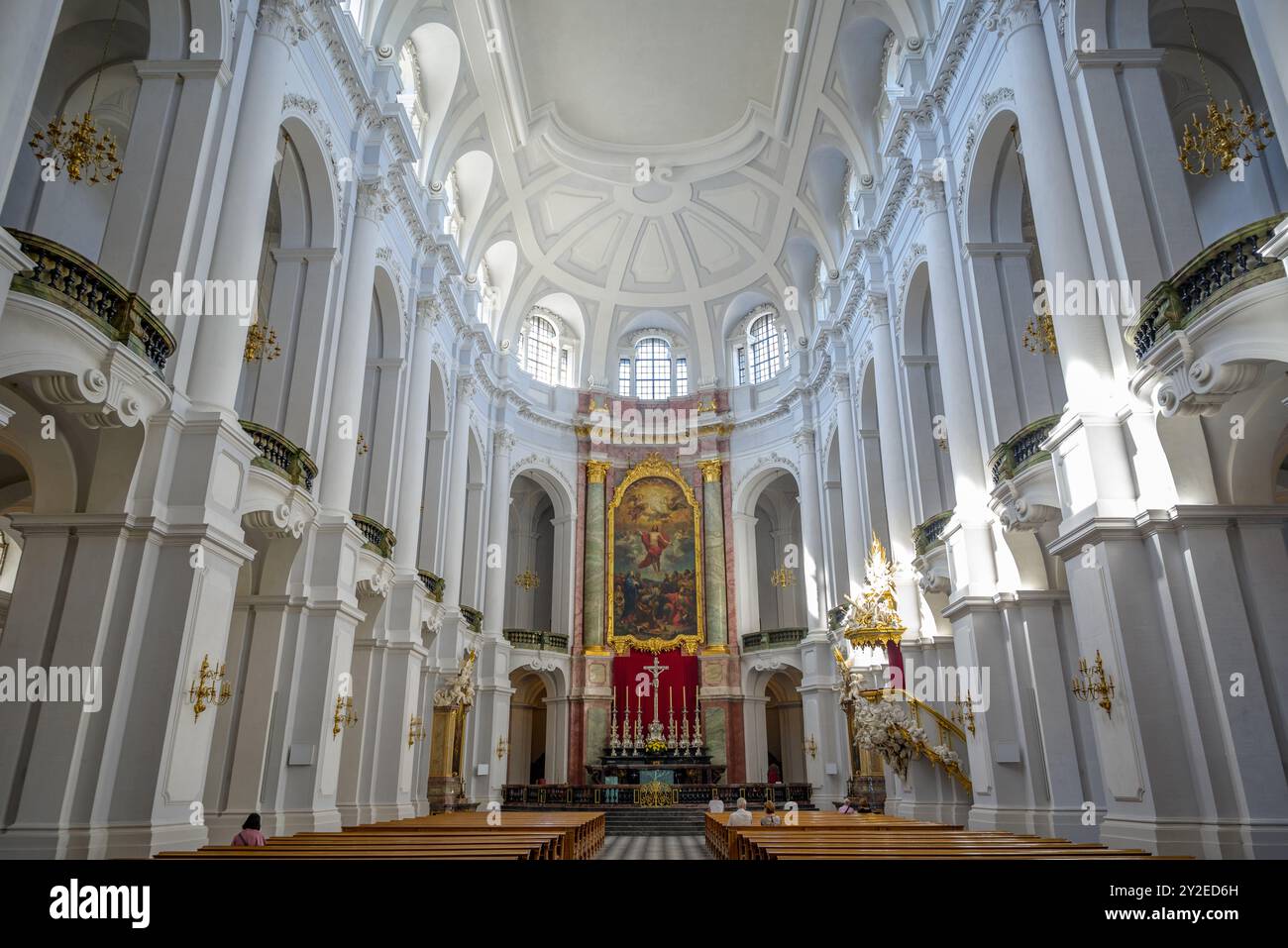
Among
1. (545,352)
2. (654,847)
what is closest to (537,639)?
(545,352)

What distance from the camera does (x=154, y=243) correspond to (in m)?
9.85

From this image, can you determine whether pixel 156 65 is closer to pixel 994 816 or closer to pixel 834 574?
pixel 994 816

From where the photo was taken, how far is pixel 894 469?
18594 mm

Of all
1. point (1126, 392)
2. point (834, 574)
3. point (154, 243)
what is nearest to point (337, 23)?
point (154, 243)

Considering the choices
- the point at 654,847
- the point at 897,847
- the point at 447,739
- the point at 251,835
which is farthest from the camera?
the point at 447,739

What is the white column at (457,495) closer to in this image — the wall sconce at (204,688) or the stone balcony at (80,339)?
the wall sconce at (204,688)

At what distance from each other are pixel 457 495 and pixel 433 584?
134 inches

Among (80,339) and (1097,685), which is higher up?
(80,339)

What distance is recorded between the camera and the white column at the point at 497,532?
2520 centimetres

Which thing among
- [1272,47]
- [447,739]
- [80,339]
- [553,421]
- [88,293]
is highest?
[553,421]

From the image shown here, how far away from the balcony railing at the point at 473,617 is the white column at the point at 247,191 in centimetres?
1282

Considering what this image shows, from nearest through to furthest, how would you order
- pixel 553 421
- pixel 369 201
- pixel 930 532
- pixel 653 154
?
pixel 369 201 → pixel 930 532 → pixel 653 154 → pixel 553 421

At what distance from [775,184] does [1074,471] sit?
18394 millimetres

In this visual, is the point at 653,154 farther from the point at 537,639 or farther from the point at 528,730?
the point at 528,730
